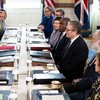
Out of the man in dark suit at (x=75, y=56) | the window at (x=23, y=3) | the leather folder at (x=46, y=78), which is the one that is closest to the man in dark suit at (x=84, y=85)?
the leather folder at (x=46, y=78)

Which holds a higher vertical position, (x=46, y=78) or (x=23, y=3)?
(x=23, y=3)

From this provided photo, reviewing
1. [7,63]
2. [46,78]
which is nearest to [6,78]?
[46,78]

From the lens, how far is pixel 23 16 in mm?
10477

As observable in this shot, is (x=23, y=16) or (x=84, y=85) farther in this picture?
(x=23, y=16)

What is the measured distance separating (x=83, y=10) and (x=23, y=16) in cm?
218

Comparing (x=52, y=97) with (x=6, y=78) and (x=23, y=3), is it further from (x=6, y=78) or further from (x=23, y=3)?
(x=23, y=3)

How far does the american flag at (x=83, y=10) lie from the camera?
10133 mm

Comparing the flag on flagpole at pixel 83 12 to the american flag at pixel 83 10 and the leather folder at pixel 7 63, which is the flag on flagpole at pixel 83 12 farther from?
the leather folder at pixel 7 63

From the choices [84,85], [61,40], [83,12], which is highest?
[83,12]

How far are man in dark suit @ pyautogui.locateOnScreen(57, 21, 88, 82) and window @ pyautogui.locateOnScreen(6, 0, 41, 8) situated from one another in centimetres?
673

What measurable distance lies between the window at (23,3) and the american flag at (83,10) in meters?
1.42

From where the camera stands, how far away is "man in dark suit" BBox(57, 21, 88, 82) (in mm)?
3701

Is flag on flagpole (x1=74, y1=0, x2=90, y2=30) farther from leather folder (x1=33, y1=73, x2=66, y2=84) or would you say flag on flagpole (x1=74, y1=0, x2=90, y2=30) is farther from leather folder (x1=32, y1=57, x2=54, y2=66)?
leather folder (x1=33, y1=73, x2=66, y2=84)

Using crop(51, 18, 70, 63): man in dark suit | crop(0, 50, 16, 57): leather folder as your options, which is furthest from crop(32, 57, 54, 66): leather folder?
crop(51, 18, 70, 63): man in dark suit
